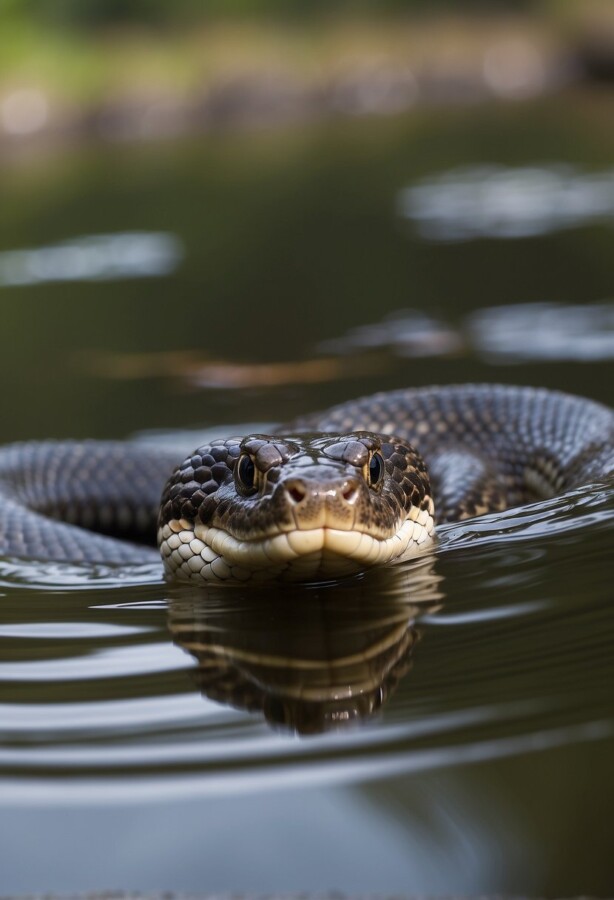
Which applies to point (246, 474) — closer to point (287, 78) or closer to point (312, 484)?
point (312, 484)

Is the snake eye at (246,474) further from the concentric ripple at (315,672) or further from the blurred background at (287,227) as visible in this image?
→ the blurred background at (287,227)

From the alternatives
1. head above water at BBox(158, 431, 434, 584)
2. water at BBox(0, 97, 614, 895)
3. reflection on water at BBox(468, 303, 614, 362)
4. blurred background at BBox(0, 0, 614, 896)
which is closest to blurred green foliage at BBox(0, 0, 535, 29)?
blurred background at BBox(0, 0, 614, 896)

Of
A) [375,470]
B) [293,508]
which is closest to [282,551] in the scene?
[293,508]

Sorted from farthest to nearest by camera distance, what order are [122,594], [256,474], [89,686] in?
[122,594] → [256,474] → [89,686]

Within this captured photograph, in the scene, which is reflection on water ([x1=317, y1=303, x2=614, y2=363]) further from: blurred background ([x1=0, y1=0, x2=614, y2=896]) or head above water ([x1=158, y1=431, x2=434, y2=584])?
head above water ([x1=158, y1=431, x2=434, y2=584])

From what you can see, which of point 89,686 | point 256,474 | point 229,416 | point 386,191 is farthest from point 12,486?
point 386,191

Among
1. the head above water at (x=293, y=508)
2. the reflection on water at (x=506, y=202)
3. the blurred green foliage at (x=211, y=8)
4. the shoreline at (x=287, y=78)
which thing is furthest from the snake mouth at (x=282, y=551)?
the blurred green foliage at (x=211, y=8)

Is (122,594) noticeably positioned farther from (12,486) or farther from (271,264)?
(271,264)
